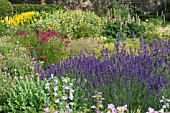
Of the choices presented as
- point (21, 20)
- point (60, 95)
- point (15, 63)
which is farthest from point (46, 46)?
point (21, 20)

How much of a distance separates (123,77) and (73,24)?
26.2 ft

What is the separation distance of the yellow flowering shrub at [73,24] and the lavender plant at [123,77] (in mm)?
6777

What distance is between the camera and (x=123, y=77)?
4410 mm

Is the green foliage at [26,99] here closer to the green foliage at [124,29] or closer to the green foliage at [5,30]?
the green foliage at [5,30]

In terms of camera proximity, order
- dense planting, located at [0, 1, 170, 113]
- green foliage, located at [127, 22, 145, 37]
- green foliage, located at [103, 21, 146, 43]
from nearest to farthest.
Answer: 1. dense planting, located at [0, 1, 170, 113]
2. green foliage, located at [103, 21, 146, 43]
3. green foliage, located at [127, 22, 145, 37]

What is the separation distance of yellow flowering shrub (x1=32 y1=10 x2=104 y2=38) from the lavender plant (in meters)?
6.78

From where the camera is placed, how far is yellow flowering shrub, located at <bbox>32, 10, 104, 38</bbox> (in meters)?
11.8

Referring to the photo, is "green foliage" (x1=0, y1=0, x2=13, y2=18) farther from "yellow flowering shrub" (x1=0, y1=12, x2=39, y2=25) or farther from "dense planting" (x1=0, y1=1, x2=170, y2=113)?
"dense planting" (x1=0, y1=1, x2=170, y2=113)

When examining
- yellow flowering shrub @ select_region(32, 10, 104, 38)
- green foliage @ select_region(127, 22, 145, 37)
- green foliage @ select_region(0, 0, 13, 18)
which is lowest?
green foliage @ select_region(127, 22, 145, 37)

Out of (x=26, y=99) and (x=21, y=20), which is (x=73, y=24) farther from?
(x=26, y=99)

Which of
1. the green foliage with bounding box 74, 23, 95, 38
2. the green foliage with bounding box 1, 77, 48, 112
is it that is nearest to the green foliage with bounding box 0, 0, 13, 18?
the green foliage with bounding box 74, 23, 95, 38

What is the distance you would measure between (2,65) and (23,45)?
1.98 metres

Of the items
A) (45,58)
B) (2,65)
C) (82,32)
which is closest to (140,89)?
(2,65)

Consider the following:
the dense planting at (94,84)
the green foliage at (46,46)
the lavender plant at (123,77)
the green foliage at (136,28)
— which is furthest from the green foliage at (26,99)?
the green foliage at (136,28)
